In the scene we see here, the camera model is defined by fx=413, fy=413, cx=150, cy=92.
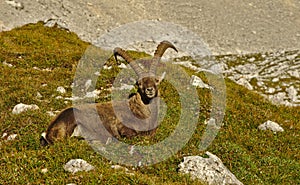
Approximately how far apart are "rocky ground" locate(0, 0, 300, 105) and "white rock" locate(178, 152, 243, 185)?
21703 mm

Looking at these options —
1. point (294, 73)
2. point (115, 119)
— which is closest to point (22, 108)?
point (115, 119)

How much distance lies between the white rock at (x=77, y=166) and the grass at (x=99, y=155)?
17 centimetres

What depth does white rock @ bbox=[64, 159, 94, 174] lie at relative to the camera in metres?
10.4

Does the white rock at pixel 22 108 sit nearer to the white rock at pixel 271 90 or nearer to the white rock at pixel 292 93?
the white rock at pixel 292 93

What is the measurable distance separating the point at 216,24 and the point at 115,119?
5051 centimetres

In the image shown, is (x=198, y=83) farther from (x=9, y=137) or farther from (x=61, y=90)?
(x=9, y=137)

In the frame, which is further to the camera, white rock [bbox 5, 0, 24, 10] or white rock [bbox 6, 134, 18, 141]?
white rock [bbox 5, 0, 24, 10]

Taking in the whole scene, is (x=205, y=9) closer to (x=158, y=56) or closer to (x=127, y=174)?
(x=158, y=56)

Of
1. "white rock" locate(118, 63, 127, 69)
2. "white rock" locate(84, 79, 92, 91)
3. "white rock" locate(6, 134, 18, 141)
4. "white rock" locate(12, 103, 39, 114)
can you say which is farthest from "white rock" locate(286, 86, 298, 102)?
"white rock" locate(6, 134, 18, 141)

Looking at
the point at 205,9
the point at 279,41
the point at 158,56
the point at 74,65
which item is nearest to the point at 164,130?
the point at 158,56

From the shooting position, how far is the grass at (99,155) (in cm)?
1039

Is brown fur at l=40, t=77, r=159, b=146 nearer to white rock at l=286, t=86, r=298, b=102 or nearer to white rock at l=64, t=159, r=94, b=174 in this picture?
white rock at l=64, t=159, r=94, b=174

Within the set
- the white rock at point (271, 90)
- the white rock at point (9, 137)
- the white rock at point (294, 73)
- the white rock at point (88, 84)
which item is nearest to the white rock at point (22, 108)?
the white rock at point (9, 137)

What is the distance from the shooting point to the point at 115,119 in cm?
1345
